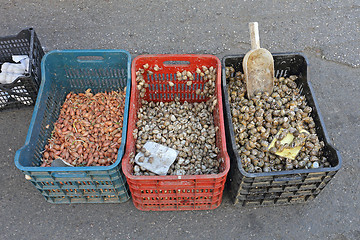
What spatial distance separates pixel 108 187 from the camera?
260cm

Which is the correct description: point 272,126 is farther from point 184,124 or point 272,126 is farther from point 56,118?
point 56,118

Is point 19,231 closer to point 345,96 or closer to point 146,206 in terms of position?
point 146,206

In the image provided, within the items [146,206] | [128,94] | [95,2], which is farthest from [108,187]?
[95,2]

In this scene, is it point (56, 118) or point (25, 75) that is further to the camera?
A: point (56, 118)

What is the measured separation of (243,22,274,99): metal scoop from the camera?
2930 mm

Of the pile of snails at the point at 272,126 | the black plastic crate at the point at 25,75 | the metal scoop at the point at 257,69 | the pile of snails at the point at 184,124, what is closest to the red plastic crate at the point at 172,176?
the pile of snails at the point at 184,124

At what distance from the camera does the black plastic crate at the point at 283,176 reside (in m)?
2.37

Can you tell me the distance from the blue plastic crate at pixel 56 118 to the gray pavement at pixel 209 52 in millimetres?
260

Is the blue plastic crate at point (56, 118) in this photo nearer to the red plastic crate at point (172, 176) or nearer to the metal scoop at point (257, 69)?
the red plastic crate at point (172, 176)

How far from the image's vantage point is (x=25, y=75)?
9.91ft

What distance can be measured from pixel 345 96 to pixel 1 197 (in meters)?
3.84

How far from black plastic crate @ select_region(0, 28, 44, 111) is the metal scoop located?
2095 millimetres

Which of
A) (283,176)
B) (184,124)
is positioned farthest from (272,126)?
(184,124)

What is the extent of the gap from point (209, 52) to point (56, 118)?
2053 millimetres
